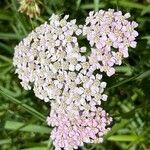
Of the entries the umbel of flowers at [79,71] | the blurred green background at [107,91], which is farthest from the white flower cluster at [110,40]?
the blurred green background at [107,91]

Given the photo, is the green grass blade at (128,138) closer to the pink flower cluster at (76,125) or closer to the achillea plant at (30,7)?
the pink flower cluster at (76,125)

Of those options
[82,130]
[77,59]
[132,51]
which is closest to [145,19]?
[132,51]

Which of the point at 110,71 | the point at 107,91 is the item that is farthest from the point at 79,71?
the point at 107,91

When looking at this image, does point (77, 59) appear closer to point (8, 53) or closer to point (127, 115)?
point (127, 115)

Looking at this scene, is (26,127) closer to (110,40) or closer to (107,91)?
(107,91)

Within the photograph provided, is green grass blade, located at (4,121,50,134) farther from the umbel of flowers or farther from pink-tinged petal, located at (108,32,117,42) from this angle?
pink-tinged petal, located at (108,32,117,42)

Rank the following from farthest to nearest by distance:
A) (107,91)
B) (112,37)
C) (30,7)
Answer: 1. (107,91)
2. (30,7)
3. (112,37)
